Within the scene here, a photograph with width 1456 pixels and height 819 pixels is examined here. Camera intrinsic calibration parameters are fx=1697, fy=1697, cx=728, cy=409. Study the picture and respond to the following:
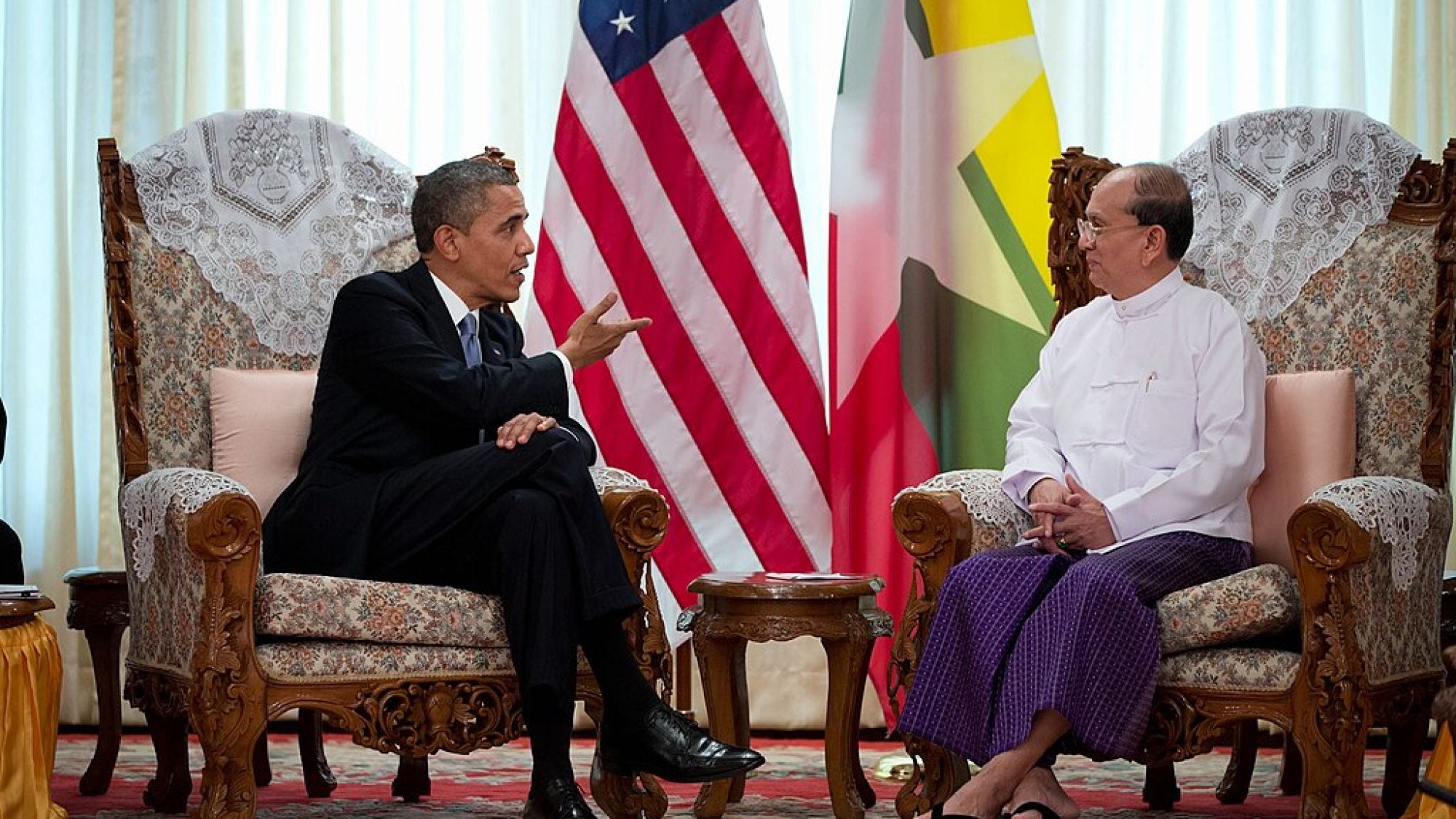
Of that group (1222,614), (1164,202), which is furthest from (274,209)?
(1222,614)

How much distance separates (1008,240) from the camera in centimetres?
449

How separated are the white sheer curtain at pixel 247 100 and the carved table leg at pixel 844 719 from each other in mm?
1639

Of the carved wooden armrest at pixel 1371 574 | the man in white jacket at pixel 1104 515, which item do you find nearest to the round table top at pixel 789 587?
the man in white jacket at pixel 1104 515

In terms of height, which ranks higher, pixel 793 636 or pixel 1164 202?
pixel 1164 202

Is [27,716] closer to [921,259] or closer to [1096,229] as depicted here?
[1096,229]

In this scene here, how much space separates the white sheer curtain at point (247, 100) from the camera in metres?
4.82

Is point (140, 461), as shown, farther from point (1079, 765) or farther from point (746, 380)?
point (1079, 765)

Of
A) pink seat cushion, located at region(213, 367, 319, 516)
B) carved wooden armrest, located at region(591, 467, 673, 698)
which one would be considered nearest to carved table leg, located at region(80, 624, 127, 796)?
pink seat cushion, located at region(213, 367, 319, 516)

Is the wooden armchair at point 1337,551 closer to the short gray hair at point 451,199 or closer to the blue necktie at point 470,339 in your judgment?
the blue necktie at point 470,339

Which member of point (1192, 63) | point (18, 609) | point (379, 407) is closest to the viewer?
point (18, 609)

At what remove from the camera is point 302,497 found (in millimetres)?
3291

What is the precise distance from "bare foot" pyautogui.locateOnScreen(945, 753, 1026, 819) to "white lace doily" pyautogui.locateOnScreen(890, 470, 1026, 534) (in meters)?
0.55

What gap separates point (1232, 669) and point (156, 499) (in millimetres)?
1983

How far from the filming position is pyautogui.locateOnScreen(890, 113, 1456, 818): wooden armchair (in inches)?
115
